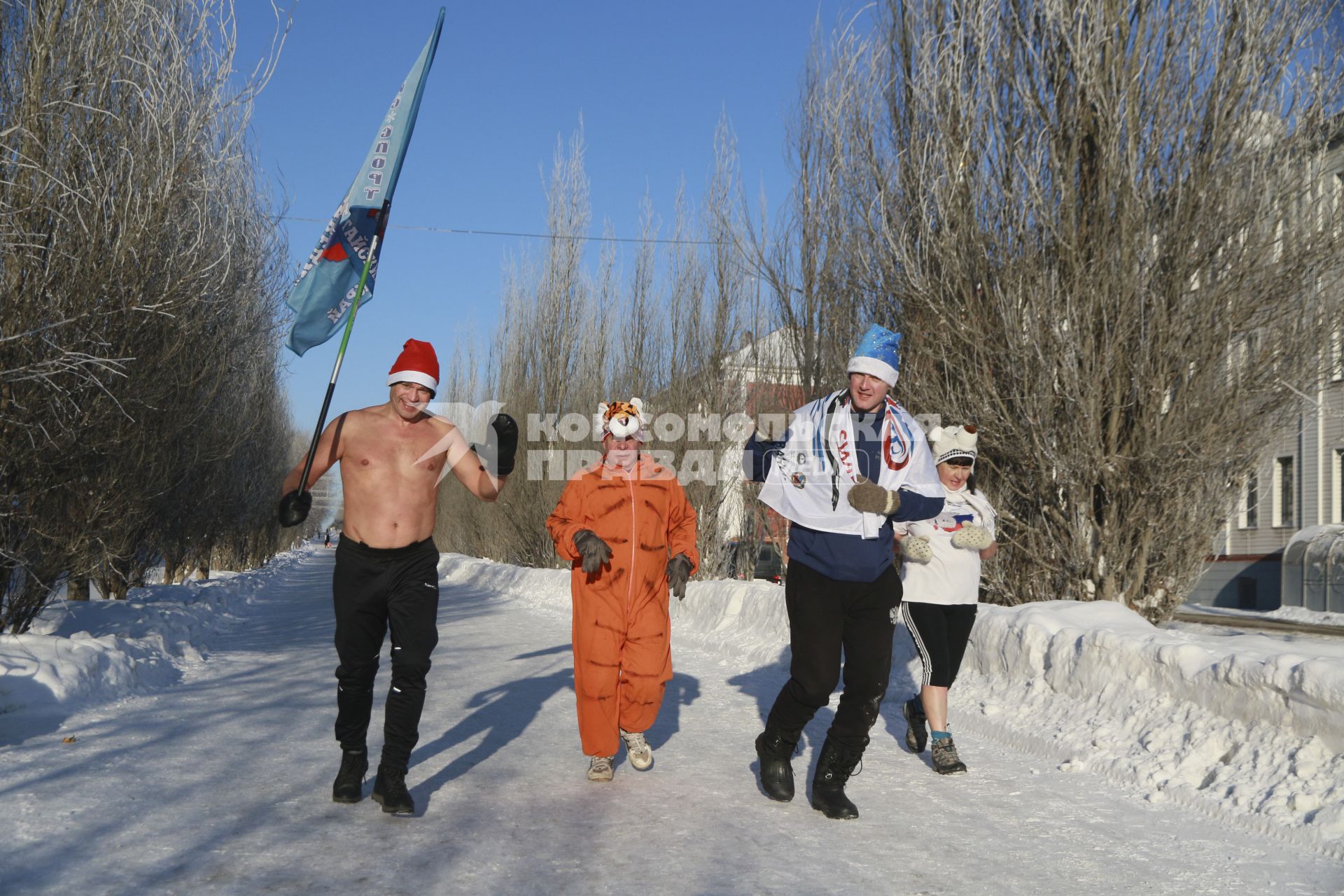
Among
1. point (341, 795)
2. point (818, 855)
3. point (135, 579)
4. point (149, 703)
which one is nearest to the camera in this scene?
point (818, 855)

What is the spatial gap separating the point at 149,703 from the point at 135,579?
15.9 metres

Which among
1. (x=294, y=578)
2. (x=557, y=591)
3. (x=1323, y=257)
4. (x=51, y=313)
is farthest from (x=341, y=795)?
(x=294, y=578)

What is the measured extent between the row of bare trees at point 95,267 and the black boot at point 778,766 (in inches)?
218

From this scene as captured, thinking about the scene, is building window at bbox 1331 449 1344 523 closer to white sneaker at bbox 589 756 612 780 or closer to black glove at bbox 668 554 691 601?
black glove at bbox 668 554 691 601

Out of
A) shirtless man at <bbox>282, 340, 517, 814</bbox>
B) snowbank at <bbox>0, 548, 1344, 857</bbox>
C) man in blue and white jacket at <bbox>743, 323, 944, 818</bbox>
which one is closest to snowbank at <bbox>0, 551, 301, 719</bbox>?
snowbank at <bbox>0, 548, 1344, 857</bbox>

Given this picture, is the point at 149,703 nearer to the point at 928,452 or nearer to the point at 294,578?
the point at 928,452

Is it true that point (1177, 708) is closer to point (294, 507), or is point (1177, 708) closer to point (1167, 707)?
point (1167, 707)

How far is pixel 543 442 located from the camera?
99.7 feet

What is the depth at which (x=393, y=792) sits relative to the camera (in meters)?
5.14

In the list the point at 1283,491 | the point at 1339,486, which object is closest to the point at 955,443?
the point at 1339,486

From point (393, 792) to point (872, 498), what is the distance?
2.37m

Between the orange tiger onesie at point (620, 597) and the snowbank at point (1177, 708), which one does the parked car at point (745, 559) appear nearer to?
the snowbank at point (1177, 708)

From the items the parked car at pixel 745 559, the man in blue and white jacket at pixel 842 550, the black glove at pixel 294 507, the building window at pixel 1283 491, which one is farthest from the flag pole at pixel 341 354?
the building window at pixel 1283 491

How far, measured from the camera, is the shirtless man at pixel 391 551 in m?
5.38
